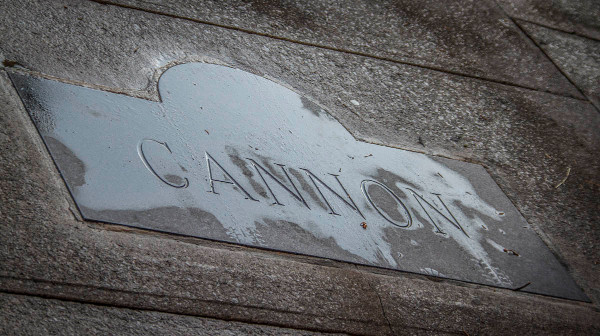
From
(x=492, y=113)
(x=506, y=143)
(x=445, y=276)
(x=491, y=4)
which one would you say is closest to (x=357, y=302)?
(x=445, y=276)

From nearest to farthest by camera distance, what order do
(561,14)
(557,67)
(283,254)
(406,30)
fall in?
(283,254)
(406,30)
(557,67)
(561,14)

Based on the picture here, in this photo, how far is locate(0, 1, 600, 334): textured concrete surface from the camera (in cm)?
196

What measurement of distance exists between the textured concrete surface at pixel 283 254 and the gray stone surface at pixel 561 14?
1.37 metres

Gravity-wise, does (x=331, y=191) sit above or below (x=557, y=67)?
below

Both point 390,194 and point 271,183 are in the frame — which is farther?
point 390,194

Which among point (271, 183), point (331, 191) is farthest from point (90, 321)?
Result: point (331, 191)

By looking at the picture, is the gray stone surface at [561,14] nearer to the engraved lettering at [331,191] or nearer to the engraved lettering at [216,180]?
the engraved lettering at [331,191]

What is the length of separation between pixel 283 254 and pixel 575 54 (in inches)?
163

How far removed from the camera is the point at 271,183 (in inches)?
102

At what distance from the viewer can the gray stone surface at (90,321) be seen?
168 centimetres

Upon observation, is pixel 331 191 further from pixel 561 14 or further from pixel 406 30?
pixel 561 14

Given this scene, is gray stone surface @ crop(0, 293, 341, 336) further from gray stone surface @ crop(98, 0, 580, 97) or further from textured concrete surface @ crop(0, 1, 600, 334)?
gray stone surface @ crop(98, 0, 580, 97)

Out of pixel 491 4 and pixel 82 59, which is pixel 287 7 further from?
pixel 491 4

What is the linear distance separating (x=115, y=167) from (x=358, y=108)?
1.71m
